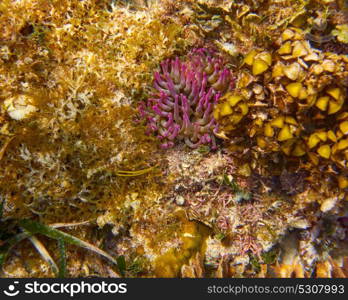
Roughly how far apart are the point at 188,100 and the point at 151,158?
32.0 inches

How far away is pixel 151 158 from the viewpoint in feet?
11.6

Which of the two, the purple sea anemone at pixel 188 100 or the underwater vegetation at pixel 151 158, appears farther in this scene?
the purple sea anemone at pixel 188 100

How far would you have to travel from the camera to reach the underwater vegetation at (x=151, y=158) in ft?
10.7

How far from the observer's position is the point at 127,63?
361cm

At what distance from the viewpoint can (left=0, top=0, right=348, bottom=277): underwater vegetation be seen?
325 cm

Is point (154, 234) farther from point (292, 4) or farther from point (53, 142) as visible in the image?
point (292, 4)

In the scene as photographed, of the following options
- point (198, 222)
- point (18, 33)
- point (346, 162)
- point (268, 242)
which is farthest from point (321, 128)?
point (18, 33)

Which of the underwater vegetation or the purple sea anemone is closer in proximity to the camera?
the underwater vegetation

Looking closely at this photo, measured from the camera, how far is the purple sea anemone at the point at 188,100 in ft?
11.1

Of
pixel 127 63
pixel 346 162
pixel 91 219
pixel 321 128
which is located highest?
pixel 127 63

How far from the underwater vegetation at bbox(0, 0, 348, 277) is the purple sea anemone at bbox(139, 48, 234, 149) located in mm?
17

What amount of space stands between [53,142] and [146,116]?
111 cm

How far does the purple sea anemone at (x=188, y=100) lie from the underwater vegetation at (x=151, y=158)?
0.02 m

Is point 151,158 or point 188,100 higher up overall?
point 188,100
